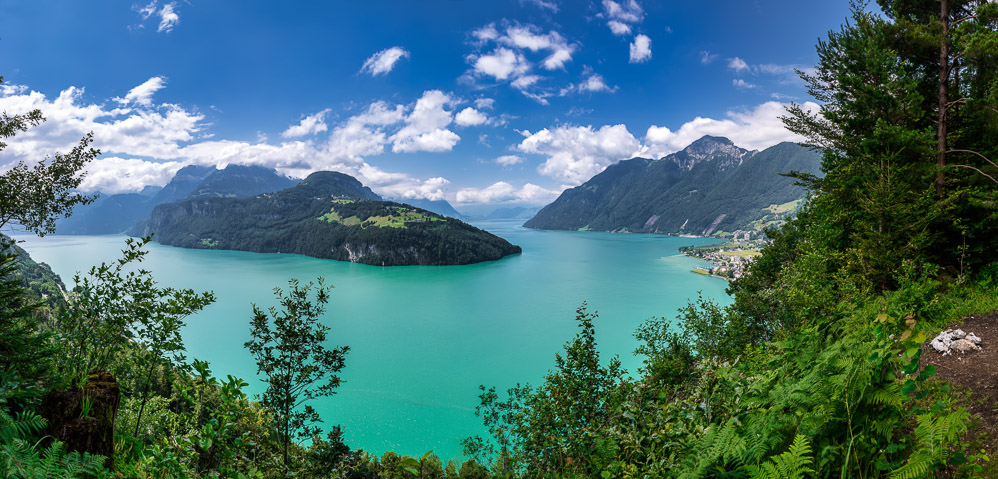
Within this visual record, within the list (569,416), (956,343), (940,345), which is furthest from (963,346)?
(569,416)

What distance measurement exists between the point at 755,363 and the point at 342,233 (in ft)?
463

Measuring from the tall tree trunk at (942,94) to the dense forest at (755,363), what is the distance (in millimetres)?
57

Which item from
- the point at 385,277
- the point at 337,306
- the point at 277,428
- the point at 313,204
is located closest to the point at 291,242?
the point at 313,204

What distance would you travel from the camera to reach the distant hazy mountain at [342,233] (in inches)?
4614

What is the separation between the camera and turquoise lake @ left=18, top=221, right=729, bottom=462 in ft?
88.2

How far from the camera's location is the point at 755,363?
4.29m

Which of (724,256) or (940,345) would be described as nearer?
(940,345)

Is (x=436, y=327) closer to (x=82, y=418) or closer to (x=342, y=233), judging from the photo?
(x=82, y=418)

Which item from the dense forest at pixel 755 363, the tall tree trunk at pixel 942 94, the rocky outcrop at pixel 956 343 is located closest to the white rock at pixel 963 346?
the rocky outcrop at pixel 956 343

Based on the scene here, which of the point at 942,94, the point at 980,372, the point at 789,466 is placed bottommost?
the point at 980,372

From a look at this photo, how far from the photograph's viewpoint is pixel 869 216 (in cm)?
1022

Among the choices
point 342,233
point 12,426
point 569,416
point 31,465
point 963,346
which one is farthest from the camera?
point 342,233

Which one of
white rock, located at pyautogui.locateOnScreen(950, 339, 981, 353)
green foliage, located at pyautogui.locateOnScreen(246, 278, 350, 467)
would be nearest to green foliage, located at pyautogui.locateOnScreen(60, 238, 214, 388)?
green foliage, located at pyautogui.locateOnScreen(246, 278, 350, 467)

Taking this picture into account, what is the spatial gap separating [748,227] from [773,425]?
749ft
